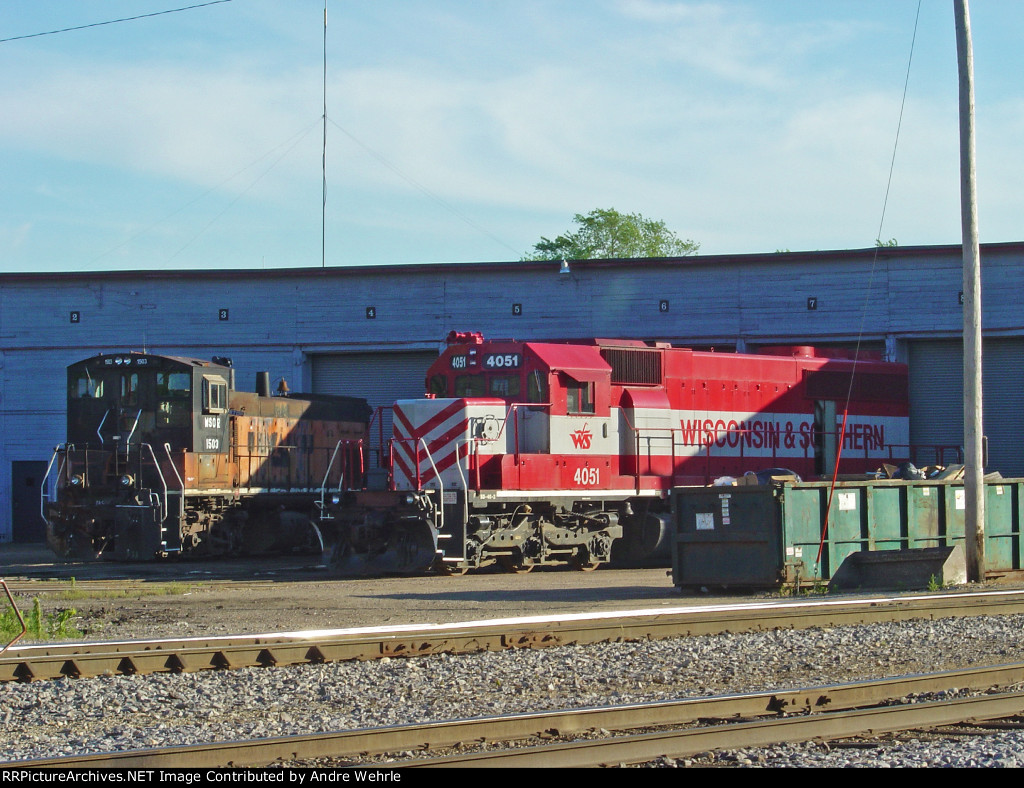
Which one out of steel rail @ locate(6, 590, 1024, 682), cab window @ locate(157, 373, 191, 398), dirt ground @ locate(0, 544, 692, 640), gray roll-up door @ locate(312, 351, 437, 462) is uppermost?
gray roll-up door @ locate(312, 351, 437, 462)

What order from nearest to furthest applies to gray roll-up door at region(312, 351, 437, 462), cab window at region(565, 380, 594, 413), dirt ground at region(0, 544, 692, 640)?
dirt ground at region(0, 544, 692, 640), cab window at region(565, 380, 594, 413), gray roll-up door at region(312, 351, 437, 462)

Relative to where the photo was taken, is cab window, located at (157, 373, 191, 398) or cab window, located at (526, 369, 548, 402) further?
cab window, located at (157, 373, 191, 398)

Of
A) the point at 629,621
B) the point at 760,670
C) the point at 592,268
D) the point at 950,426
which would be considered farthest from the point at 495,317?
the point at 760,670

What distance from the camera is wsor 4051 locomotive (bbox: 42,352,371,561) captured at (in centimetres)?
1928

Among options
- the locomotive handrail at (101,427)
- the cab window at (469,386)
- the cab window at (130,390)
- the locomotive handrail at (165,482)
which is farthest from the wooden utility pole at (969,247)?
the locomotive handrail at (101,427)

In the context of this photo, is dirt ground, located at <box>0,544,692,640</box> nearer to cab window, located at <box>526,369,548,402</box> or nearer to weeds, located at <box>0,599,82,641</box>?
weeds, located at <box>0,599,82,641</box>

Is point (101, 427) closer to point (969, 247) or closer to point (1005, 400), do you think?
point (969, 247)

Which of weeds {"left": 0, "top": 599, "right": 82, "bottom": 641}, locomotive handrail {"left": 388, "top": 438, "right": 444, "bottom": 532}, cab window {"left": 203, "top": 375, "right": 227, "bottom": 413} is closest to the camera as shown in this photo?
weeds {"left": 0, "top": 599, "right": 82, "bottom": 641}

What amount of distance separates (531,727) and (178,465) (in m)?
14.7

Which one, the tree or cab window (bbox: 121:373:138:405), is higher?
the tree

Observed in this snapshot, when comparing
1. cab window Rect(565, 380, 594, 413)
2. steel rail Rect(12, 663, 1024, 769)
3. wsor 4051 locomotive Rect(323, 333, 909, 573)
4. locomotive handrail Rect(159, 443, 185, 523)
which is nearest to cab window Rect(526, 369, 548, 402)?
wsor 4051 locomotive Rect(323, 333, 909, 573)

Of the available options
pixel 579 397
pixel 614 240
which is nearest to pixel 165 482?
pixel 579 397

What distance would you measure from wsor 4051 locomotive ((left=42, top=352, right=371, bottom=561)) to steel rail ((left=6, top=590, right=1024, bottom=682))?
26.4ft

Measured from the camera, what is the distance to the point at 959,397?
84.4 ft
